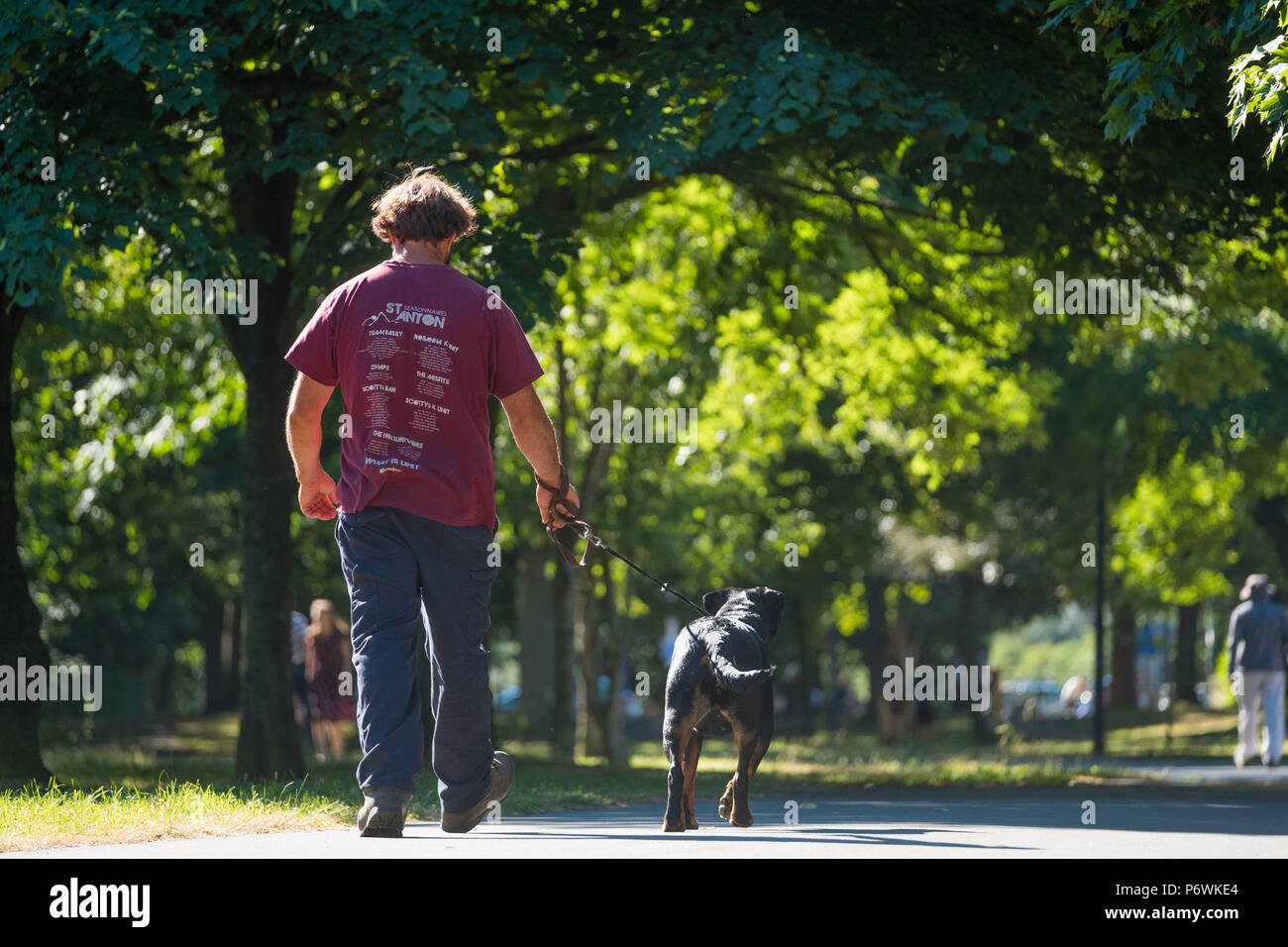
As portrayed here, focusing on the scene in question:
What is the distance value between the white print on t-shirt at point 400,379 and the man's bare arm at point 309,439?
11.5 inches

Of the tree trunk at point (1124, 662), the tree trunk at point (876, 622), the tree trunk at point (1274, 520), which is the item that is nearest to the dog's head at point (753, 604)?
the tree trunk at point (1274, 520)

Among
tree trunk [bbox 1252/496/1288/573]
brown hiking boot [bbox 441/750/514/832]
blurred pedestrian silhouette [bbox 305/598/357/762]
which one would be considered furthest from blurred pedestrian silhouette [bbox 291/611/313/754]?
tree trunk [bbox 1252/496/1288/573]

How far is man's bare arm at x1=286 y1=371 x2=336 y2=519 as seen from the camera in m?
6.44

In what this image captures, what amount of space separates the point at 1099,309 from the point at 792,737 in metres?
23.6

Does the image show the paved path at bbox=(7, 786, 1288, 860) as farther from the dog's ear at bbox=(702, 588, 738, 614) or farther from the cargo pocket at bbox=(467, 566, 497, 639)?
the dog's ear at bbox=(702, 588, 738, 614)

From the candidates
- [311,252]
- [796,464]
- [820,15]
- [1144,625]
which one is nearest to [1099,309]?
[820,15]

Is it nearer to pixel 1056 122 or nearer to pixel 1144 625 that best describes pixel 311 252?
pixel 1056 122

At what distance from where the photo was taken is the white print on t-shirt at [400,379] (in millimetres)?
6195

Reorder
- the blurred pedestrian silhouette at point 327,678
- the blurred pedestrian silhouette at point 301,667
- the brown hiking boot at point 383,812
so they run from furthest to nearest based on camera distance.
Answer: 1. the blurred pedestrian silhouette at point 301,667
2. the blurred pedestrian silhouette at point 327,678
3. the brown hiking boot at point 383,812

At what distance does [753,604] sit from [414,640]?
2433 millimetres

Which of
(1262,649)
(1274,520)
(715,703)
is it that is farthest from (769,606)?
(1274,520)

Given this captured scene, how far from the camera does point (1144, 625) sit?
55.1 m

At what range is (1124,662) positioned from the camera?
45.8 m

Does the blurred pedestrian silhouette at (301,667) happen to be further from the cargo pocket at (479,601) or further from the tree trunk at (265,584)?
the cargo pocket at (479,601)
